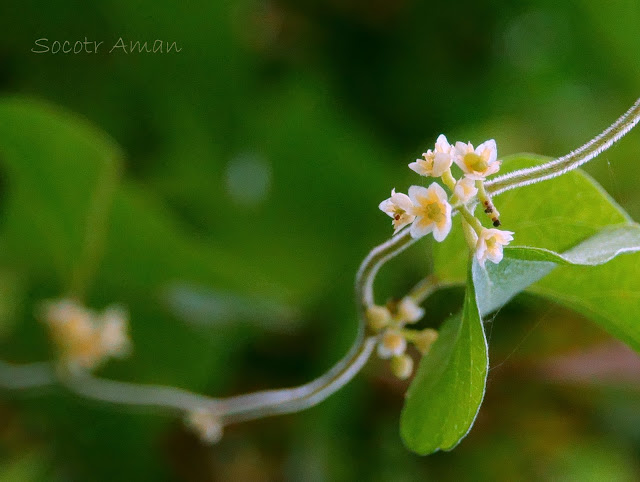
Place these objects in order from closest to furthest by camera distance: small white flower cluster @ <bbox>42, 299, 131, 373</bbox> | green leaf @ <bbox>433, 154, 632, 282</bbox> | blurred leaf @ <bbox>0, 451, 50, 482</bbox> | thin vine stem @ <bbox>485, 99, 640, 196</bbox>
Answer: thin vine stem @ <bbox>485, 99, 640, 196</bbox> → green leaf @ <bbox>433, 154, 632, 282</bbox> → small white flower cluster @ <bbox>42, 299, 131, 373</bbox> → blurred leaf @ <bbox>0, 451, 50, 482</bbox>

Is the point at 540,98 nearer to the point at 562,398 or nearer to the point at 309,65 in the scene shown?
the point at 309,65

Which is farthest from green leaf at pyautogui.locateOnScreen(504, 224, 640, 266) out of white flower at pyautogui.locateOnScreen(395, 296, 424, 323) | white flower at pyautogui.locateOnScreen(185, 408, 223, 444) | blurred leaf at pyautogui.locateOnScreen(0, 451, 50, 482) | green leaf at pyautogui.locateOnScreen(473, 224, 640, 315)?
blurred leaf at pyautogui.locateOnScreen(0, 451, 50, 482)

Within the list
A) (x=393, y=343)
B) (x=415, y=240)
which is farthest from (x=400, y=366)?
(x=415, y=240)

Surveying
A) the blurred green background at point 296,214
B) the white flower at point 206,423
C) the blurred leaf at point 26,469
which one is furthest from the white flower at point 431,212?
the blurred leaf at point 26,469

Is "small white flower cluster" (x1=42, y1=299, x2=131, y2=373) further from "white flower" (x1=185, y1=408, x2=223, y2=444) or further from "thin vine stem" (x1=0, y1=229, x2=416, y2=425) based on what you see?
"white flower" (x1=185, y1=408, x2=223, y2=444)

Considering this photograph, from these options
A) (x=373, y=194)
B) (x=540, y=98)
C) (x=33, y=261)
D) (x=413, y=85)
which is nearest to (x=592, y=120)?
(x=540, y=98)

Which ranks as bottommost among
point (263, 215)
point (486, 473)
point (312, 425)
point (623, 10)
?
point (486, 473)
